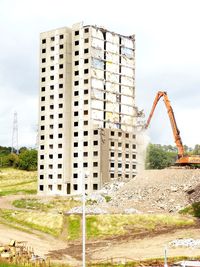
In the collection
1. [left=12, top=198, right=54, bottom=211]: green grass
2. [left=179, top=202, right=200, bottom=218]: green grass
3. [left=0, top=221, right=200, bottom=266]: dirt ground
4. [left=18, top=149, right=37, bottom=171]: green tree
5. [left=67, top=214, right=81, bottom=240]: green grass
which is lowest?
[left=0, top=221, right=200, bottom=266]: dirt ground

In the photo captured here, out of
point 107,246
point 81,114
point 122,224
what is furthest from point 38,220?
point 81,114

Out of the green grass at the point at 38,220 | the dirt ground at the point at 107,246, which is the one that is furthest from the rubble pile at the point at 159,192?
the dirt ground at the point at 107,246

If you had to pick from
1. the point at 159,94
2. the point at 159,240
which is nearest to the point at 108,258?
the point at 159,240

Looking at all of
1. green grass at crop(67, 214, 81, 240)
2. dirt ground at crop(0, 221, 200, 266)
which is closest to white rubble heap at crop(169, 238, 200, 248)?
dirt ground at crop(0, 221, 200, 266)

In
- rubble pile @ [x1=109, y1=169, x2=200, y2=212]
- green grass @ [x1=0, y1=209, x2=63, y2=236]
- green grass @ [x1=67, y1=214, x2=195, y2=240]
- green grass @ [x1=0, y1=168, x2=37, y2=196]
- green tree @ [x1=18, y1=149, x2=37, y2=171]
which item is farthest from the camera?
green tree @ [x1=18, y1=149, x2=37, y2=171]

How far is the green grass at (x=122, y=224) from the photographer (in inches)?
3189

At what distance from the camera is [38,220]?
8781cm

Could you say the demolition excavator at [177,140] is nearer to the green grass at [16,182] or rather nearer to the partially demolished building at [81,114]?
the partially demolished building at [81,114]

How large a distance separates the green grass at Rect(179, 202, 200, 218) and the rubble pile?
209 cm

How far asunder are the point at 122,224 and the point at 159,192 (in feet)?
75.1

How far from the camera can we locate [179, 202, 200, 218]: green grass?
89.8 metres

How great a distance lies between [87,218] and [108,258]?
23093mm

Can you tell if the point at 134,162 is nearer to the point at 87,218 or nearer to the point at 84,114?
the point at 84,114

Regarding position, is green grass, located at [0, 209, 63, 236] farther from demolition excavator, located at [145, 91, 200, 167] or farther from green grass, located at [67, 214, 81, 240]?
demolition excavator, located at [145, 91, 200, 167]
